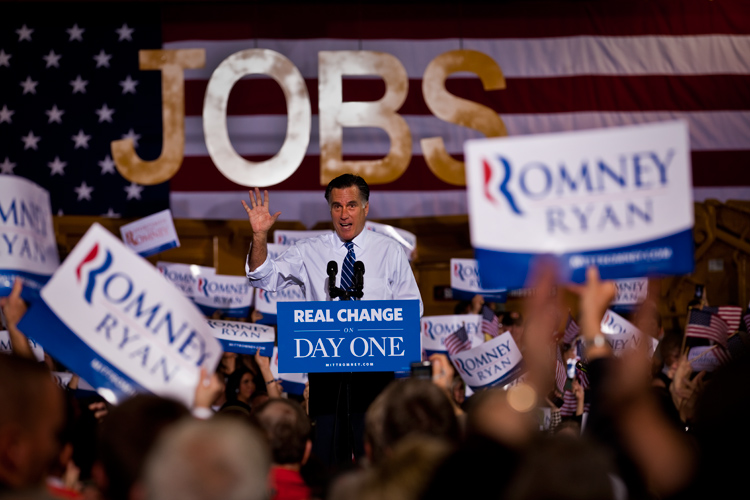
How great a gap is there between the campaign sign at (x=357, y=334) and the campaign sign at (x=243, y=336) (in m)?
2.10

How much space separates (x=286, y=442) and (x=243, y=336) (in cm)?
324

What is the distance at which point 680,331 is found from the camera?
1030 cm

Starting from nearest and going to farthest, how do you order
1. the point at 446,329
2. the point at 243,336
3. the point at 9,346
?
1. the point at 9,346
2. the point at 243,336
3. the point at 446,329

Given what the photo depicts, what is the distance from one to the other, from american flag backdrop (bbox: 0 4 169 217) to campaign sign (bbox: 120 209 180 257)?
2594mm

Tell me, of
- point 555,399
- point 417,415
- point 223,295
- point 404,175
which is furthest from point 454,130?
point 417,415

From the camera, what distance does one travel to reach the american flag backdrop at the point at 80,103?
10.6 metres

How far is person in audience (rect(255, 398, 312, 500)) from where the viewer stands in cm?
237

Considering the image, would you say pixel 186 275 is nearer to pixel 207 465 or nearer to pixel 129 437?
pixel 129 437

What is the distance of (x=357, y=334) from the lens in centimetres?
353

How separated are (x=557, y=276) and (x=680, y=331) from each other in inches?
340

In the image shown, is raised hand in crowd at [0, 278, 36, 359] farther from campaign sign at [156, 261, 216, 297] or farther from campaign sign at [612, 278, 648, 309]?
campaign sign at [612, 278, 648, 309]

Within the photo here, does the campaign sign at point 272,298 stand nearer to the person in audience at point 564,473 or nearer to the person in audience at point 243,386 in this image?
the person in audience at point 243,386

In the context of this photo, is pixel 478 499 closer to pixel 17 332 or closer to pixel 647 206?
pixel 647 206

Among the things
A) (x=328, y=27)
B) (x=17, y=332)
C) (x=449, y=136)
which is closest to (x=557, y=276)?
(x=17, y=332)
